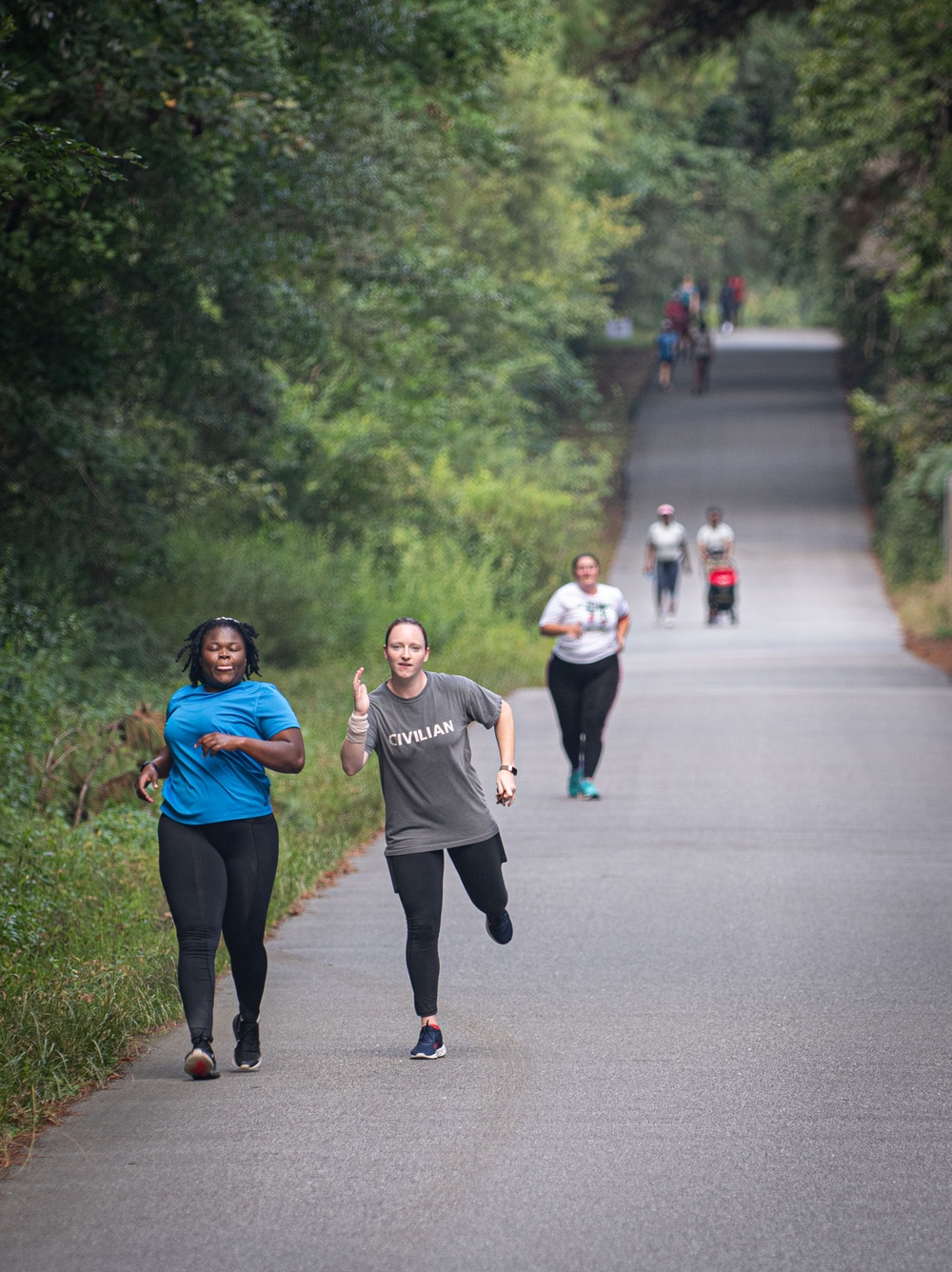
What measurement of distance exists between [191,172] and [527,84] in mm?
26097

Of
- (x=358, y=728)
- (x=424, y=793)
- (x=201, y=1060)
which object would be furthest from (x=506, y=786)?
(x=201, y=1060)

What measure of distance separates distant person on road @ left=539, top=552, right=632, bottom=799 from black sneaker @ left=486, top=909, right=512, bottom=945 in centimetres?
607

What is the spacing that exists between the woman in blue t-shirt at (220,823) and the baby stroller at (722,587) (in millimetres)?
24014

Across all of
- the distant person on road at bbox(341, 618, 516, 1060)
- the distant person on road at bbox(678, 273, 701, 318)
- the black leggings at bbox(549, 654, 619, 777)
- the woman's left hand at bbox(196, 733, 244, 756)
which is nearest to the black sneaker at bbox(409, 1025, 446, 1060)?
the distant person on road at bbox(341, 618, 516, 1060)

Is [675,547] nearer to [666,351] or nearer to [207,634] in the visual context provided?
[207,634]

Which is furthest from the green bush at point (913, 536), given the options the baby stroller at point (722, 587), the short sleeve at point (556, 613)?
the short sleeve at point (556, 613)

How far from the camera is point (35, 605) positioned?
54.1 ft

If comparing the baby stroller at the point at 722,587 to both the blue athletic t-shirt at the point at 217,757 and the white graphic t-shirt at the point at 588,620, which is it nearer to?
the white graphic t-shirt at the point at 588,620

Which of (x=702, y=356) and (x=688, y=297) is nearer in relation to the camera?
(x=702, y=356)

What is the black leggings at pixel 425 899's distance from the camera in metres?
6.89

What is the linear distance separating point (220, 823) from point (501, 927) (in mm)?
1345

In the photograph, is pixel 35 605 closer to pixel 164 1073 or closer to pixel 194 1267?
pixel 164 1073

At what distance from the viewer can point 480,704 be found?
711 centimetres

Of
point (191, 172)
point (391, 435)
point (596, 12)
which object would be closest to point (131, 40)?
point (191, 172)
